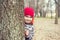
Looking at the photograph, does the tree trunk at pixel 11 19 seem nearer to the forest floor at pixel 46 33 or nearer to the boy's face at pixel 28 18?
the boy's face at pixel 28 18

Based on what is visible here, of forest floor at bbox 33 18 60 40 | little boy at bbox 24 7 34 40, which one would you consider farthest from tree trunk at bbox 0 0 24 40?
forest floor at bbox 33 18 60 40

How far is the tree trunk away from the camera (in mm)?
3115

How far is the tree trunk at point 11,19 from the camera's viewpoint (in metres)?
3.12

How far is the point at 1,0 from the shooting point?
3.13 meters

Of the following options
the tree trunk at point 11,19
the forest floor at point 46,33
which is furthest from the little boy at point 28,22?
the forest floor at point 46,33

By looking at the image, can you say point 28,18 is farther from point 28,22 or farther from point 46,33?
point 46,33

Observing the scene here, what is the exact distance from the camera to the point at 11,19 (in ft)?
10.4

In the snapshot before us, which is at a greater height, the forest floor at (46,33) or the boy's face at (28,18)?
the boy's face at (28,18)

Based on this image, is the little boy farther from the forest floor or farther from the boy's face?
the forest floor

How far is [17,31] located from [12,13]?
30 centimetres

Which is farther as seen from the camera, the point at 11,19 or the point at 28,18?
the point at 28,18

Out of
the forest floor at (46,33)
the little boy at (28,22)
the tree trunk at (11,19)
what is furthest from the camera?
the forest floor at (46,33)

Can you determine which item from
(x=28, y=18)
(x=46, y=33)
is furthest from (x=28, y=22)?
(x=46, y=33)

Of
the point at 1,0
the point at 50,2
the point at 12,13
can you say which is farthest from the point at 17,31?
the point at 50,2
